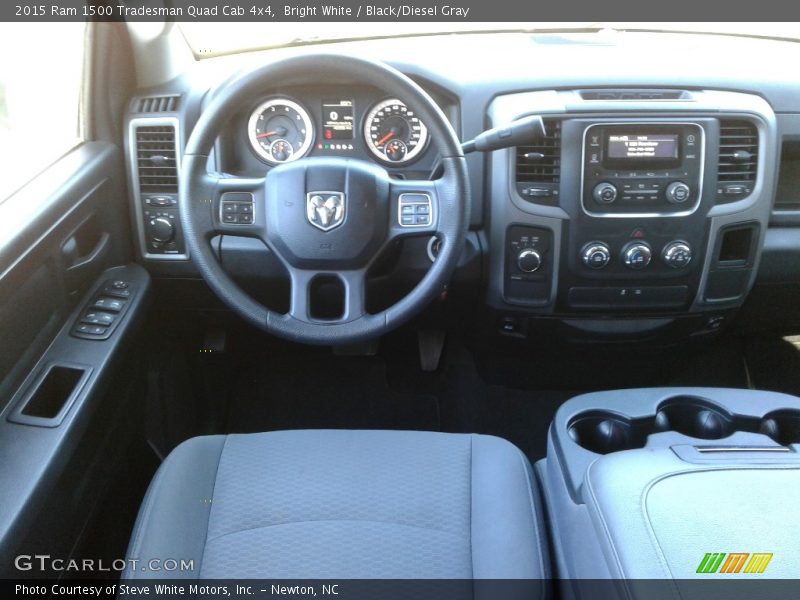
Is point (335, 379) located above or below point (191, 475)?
below

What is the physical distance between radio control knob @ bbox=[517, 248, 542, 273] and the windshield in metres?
0.69

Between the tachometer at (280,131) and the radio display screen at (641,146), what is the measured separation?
0.71 m

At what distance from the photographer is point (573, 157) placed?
175 cm

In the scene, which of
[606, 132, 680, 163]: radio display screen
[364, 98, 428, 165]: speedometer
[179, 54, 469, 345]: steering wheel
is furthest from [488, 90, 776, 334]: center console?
[179, 54, 469, 345]: steering wheel

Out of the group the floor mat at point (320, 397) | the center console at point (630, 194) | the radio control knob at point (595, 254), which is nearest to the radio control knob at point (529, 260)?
the center console at point (630, 194)

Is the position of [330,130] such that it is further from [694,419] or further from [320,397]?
[694,419]

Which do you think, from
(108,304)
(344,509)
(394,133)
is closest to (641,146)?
(394,133)

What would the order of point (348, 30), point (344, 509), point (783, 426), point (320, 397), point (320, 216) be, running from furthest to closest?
point (320, 397) < point (348, 30) < point (320, 216) < point (783, 426) < point (344, 509)

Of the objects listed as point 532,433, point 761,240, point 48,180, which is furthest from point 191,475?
point 761,240

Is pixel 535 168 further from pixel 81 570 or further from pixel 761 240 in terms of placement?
pixel 81 570

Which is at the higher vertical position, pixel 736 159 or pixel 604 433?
pixel 736 159

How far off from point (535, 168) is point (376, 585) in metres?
1.04

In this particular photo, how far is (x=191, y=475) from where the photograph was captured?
1345 millimetres

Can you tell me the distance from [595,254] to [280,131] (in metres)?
0.81
